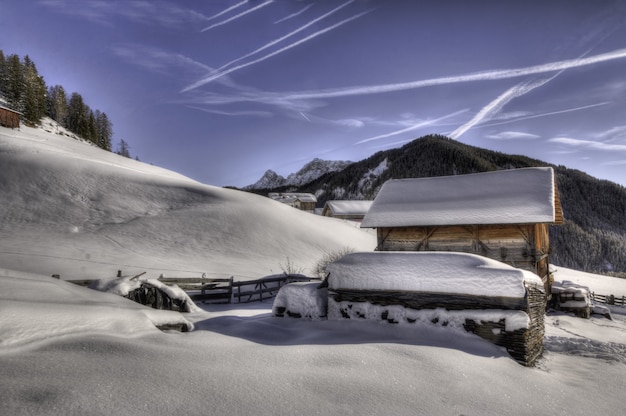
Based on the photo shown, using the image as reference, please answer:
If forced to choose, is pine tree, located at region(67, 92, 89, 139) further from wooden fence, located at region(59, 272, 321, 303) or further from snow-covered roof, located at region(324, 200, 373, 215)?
wooden fence, located at region(59, 272, 321, 303)

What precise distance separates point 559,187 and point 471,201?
4249 inches

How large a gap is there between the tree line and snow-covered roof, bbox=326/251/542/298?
79.0 meters

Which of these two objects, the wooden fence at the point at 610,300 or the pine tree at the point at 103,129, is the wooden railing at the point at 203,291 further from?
the pine tree at the point at 103,129

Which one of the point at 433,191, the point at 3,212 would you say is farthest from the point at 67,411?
the point at 3,212

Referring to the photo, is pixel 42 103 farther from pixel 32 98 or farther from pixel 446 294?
pixel 446 294

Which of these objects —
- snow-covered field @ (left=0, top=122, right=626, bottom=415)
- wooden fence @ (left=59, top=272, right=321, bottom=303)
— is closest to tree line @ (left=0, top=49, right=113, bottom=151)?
wooden fence @ (left=59, top=272, right=321, bottom=303)

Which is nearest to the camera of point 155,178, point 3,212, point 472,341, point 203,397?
point 203,397

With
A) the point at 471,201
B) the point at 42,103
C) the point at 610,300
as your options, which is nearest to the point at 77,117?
the point at 42,103

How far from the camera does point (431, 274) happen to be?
7.07 meters

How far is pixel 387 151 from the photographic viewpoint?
16175 cm

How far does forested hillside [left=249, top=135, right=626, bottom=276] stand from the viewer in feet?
257

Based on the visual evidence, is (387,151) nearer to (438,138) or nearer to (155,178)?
(438,138)

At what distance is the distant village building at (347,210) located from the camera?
69250 millimetres

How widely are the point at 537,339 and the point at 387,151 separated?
160495mm
